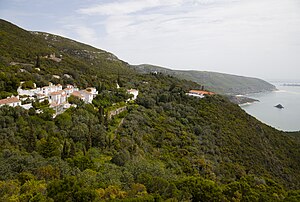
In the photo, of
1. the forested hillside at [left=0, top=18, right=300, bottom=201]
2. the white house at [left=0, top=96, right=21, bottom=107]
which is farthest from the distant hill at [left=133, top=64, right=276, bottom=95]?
the white house at [left=0, top=96, right=21, bottom=107]

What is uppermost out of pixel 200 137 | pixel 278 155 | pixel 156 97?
pixel 156 97

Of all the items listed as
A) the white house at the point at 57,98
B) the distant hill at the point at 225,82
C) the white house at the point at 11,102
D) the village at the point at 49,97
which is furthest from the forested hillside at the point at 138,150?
the distant hill at the point at 225,82

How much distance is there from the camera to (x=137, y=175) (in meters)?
15.3

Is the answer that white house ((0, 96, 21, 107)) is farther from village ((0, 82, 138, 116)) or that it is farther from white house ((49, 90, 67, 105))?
white house ((49, 90, 67, 105))

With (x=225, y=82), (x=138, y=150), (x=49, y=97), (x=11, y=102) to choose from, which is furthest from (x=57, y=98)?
(x=225, y=82)

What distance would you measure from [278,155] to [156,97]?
18.7 meters

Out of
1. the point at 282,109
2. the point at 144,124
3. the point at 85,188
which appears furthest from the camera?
the point at 282,109

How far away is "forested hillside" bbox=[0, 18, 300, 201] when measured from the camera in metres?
13.1

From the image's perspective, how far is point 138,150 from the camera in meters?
21.5

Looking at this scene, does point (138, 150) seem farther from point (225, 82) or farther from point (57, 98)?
point (225, 82)

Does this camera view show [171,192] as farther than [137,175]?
No

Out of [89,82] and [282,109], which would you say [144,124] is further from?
[282,109]

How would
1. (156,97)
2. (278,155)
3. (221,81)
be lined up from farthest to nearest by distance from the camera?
(221,81)
(156,97)
(278,155)

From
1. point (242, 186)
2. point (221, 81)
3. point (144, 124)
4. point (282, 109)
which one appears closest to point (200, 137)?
point (144, 124)
